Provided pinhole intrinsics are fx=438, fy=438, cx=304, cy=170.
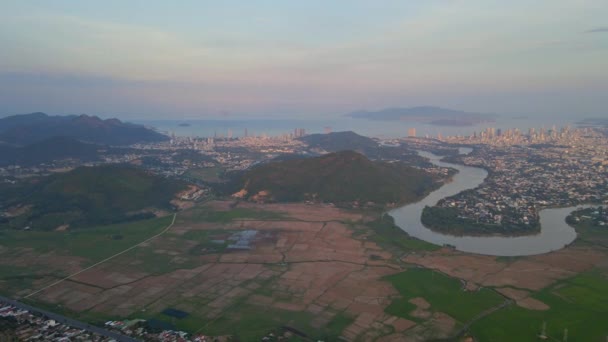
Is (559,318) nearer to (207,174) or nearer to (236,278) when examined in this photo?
(236,278)

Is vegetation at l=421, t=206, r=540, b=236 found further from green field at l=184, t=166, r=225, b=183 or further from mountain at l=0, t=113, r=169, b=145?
mountain at l=0, t=113, r=169, b=145

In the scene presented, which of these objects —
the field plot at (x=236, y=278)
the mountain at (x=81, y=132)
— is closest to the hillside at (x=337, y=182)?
the field plot at (x=236, y=278)

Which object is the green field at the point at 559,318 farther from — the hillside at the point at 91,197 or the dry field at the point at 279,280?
the hillside at the point at 91,197

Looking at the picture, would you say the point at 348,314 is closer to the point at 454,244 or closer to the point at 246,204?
the point at 454,244

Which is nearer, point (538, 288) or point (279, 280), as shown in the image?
point (538, 288)

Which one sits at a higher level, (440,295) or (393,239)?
(393,239)

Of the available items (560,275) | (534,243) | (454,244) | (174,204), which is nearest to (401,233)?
(454,244)

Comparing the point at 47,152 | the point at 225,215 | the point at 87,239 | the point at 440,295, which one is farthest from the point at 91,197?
the point at 47,152

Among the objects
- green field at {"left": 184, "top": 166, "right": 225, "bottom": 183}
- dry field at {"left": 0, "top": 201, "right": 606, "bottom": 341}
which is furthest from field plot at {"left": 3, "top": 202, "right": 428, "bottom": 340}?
green field at {"left": 184, "top": 166, "right": 225, "bottom": 183}
